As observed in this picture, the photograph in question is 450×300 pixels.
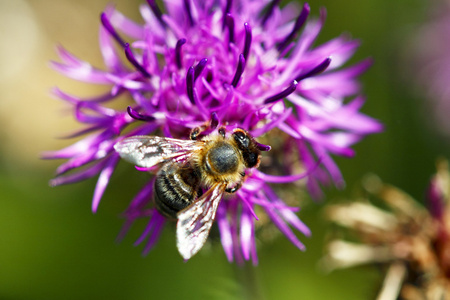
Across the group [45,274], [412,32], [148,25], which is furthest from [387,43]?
[45,274]

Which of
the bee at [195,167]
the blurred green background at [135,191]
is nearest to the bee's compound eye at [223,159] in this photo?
the bee at [195,167]

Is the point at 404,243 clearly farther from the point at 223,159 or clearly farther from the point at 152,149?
the point at 152,149

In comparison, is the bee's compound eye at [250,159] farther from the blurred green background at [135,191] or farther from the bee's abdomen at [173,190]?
the blurred green background at [135,191]

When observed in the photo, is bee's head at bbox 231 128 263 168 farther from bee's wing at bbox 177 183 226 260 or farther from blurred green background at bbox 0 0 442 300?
blurred green background at bbox 0 0 442 300

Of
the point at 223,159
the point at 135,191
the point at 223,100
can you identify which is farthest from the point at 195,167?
the point at 135,191

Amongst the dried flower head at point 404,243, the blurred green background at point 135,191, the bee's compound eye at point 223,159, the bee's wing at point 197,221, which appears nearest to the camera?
the bee's wing at point 197,221

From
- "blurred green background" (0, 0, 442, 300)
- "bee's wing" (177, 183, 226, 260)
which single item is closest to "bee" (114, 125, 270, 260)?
"bee's wing" (177, 183, 226, 260)

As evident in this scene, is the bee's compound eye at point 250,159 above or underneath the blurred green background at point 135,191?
above
